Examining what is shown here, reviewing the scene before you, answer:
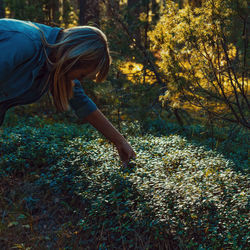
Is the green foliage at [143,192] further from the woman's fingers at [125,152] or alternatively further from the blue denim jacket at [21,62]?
the blue denim jacket at [21,62]

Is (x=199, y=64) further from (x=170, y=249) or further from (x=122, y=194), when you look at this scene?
(x=170, y=249)

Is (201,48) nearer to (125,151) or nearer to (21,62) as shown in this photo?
(125,151)

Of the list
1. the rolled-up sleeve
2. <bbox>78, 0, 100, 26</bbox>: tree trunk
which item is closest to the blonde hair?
the rolled-up sleeve

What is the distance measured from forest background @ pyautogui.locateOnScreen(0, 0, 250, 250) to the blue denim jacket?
1.30 metres

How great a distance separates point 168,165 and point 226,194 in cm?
80

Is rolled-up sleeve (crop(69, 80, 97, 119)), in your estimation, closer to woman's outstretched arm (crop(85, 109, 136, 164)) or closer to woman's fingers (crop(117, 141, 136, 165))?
woman's outstretched arm (crop(85, 109, 136, 164))

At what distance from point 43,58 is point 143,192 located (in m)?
1.50

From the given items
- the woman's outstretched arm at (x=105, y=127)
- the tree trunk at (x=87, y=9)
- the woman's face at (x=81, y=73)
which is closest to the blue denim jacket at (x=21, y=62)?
the woman's face at (x=81, y=73)

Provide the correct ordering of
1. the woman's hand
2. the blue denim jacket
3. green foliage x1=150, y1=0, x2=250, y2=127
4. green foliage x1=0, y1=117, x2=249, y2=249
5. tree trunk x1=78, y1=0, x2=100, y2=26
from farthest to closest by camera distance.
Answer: tree trunk x1=78, y1=0, x2=100, y2=26 → green foliage x1=150, y1=0, x2=250, y2=127 → the woman's hand → green foliage x1=0, y1=117, x2=249, y2=249 → the blue denim jacket

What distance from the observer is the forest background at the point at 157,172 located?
9.16ft

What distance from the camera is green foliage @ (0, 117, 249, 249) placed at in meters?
2.70

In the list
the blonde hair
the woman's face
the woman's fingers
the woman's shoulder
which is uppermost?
the woman's shoulder

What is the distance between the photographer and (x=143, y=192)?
3.05 metres

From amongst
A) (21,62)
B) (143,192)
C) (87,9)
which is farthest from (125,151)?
(87,9)
